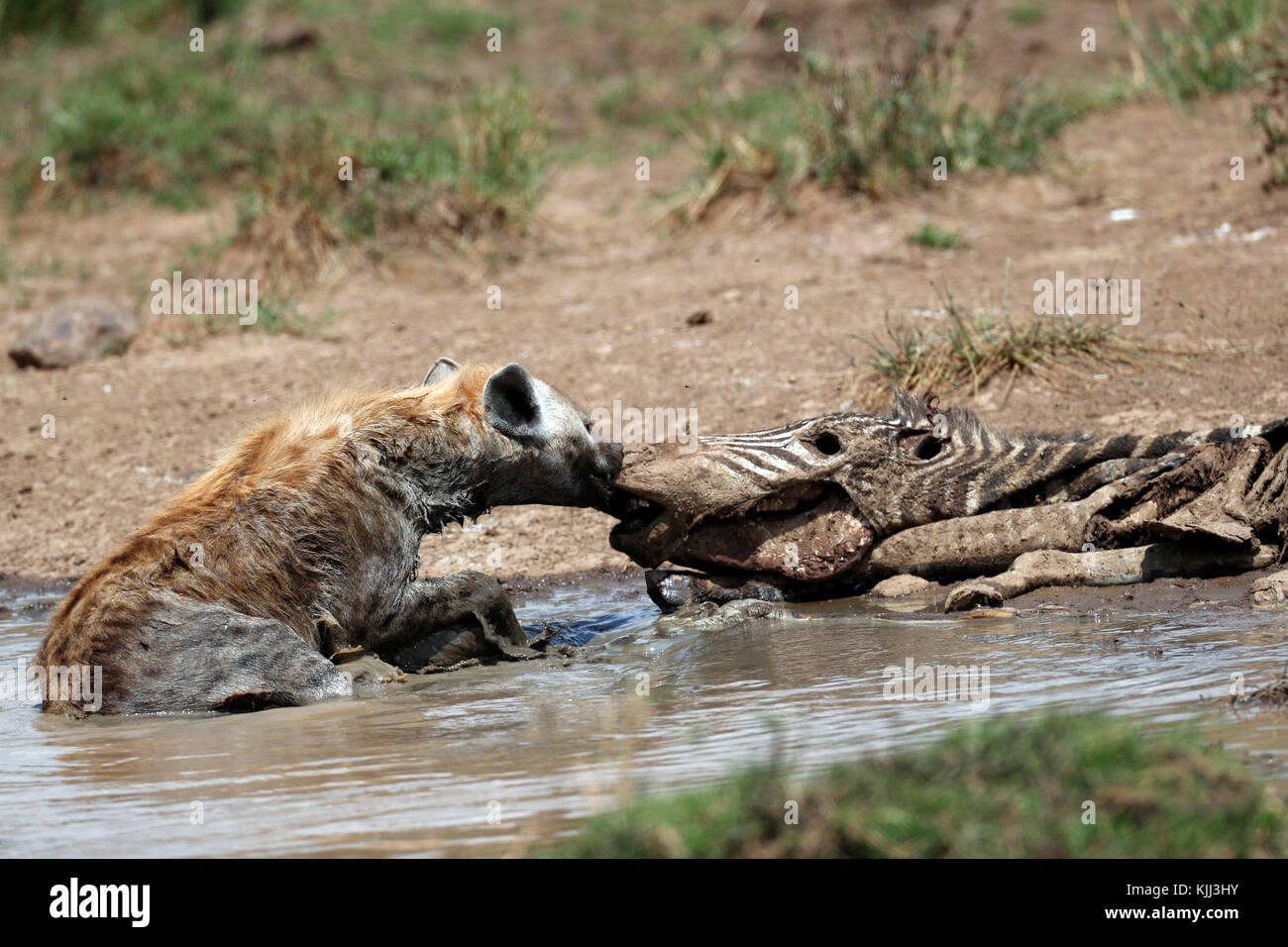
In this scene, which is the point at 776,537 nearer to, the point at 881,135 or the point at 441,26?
the point at 881,135

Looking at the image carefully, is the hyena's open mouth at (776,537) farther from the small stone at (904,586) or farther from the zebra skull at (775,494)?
the small stone at (904,586)

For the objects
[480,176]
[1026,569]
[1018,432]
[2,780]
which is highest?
[480,176]

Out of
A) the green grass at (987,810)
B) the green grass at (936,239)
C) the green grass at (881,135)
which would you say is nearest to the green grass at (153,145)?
the green grass at (881,135)

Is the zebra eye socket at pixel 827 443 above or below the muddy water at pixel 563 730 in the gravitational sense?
above

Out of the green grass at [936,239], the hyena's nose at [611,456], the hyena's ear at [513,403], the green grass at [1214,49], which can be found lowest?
the hyena's nose at [611,456]

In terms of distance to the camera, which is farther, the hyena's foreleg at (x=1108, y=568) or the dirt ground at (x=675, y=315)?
the dirt ground at (x=675, y=315)

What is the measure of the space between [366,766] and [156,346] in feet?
20.7

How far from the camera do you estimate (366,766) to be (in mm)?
4082

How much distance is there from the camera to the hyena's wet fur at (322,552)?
15.6ft

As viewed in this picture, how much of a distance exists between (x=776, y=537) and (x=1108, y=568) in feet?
3.88

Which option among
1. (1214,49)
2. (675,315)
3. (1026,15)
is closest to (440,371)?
(675,315)
